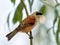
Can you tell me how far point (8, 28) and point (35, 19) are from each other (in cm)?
22

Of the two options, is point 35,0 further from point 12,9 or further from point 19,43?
point 19,43

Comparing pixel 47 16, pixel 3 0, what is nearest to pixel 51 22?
pixel 47 16

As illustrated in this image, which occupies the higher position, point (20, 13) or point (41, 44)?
point (20, 13)

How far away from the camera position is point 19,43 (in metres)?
0.99

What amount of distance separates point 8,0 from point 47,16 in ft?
0.70

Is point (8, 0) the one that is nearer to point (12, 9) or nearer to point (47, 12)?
point (12, 9)

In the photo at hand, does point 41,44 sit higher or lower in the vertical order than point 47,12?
lower

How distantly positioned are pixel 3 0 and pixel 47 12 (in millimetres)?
235

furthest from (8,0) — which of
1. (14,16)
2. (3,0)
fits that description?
(14,16)

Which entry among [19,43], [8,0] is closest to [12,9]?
[8,0]

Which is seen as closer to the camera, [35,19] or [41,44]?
[35,19]

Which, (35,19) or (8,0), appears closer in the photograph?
(35,19)

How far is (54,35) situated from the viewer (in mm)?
932

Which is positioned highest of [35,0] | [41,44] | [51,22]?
[35,0]
